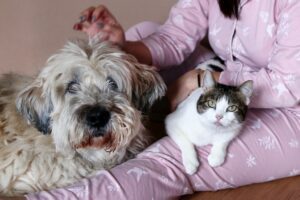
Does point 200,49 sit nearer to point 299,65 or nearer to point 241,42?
point 241,42

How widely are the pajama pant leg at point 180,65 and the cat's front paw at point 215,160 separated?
438mm

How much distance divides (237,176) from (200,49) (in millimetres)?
589

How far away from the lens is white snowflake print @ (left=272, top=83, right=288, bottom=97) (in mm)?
1564

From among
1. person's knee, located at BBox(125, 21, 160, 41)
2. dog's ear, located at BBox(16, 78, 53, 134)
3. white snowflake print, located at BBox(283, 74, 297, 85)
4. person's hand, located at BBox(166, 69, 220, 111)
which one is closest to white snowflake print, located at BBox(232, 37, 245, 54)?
person's hand, located at BBox(166, 69, 220, 111)

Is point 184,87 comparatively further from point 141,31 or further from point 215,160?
point 141,31

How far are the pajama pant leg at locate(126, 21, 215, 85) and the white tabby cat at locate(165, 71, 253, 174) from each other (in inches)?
12.9

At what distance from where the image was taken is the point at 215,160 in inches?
60.5

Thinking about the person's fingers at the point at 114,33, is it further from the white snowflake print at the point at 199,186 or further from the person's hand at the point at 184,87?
the white snowflake print at the point at 199,186

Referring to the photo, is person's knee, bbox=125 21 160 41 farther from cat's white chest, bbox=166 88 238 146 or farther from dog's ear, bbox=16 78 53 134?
dog's ear, bbox=16 78 53 134

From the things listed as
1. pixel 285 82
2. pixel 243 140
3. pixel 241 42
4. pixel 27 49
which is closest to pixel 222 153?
pixel 243 140

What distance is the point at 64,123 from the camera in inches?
54.8

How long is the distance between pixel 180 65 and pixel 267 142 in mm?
487

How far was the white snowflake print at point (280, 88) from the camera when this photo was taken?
Answer: 156 centimetres

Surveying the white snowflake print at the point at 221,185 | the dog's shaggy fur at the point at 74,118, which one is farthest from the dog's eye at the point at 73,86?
the white snowflake print at the point at 221,185
